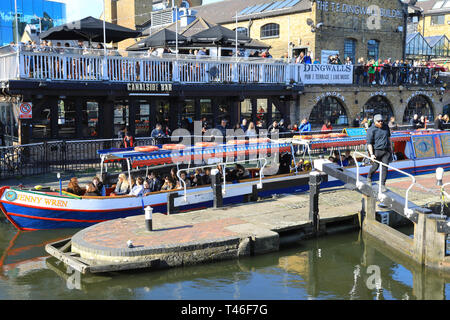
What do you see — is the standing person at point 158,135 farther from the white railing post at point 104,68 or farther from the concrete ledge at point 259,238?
the concrete ledge at point 259,238

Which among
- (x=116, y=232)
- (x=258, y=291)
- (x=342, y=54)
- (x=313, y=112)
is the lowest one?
(x=258, y=291)

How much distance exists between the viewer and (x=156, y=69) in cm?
2228

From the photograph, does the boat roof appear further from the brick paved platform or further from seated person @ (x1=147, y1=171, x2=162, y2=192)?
A: the brick paved platform

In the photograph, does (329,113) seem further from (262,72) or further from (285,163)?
(285,163)

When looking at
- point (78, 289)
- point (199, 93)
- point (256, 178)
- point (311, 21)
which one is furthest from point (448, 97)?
point (78, 289)

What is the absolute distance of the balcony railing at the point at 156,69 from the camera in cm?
1955

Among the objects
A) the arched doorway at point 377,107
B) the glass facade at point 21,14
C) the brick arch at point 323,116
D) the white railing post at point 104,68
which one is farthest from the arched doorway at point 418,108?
the glass facade at point 21,14

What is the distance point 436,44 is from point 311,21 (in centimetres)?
1926

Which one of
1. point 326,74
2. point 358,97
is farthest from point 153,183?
point 358,97

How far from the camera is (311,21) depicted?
2984 cm

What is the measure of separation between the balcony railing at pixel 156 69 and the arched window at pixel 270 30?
626 cm

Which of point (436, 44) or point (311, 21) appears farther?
point (436, 44)

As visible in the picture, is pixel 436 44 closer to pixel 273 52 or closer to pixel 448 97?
pixel 448 97

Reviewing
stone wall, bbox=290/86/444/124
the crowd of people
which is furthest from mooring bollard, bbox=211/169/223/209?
stone wall, bbox=290/86/444/124
